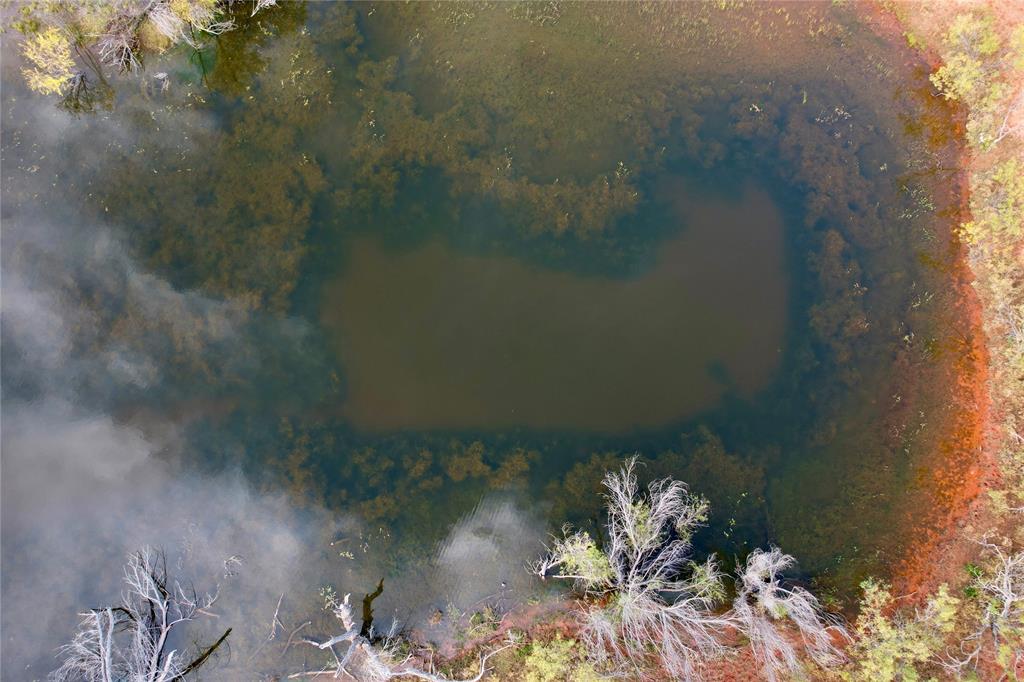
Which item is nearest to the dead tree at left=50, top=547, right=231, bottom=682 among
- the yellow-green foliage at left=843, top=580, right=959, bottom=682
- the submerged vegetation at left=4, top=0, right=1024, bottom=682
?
the submerged vegetation at left=4, top=0, right=1024, bottom=682

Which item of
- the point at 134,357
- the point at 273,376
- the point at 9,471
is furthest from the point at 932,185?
the point at 9,471

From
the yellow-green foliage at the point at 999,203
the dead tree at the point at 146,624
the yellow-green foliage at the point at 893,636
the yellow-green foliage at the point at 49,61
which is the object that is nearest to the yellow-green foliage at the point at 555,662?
the yellow-green foliage at the point at 893,636

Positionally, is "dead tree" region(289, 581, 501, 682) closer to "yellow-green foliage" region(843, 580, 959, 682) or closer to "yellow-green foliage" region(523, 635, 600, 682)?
"yellow-green foliage" region(523, 635, 600, 682)

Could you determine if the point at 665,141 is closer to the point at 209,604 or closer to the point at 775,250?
the point at 775,250

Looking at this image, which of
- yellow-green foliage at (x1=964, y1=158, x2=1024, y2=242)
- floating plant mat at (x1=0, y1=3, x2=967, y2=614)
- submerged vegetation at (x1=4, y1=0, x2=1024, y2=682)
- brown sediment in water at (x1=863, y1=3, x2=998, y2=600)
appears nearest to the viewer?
submerged vegetation at (x1=4, y1=0, x2=1024, y2=682)

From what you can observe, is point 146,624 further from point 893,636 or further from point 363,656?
point 893,636

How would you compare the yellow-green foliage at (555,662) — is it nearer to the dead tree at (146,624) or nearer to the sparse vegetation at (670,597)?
the sparse vegetation at (670,597)
